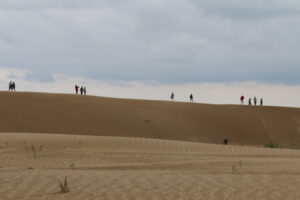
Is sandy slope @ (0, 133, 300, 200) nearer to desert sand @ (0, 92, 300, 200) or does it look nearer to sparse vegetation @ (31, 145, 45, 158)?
desert sand @ (0, 92, 300, 200)

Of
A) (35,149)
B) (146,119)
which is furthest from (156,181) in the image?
(146,119)

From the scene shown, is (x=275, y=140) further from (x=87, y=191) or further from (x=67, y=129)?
(x=87, y=191)

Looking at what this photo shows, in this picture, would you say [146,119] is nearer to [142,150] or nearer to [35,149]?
[142,150]

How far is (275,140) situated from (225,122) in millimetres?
4891

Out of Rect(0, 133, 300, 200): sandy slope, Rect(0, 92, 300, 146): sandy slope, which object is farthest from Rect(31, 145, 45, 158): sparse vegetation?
Rect(0, 92, 300, 146): sandy slope

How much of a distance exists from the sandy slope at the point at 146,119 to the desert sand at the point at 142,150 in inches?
3.1

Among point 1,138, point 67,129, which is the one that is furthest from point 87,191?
point 67,129

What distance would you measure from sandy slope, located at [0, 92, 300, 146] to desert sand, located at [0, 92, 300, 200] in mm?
78

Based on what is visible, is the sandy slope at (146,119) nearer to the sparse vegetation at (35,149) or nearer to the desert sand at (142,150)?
the desert sand at (142,150)

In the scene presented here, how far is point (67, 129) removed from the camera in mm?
44250

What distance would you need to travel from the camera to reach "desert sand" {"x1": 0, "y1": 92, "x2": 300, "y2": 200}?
1185 cm

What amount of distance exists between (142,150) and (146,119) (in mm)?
21230

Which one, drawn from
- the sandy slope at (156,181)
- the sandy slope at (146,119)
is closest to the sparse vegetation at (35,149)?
the sandy slope at (156,181)

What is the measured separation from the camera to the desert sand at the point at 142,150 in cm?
1185
